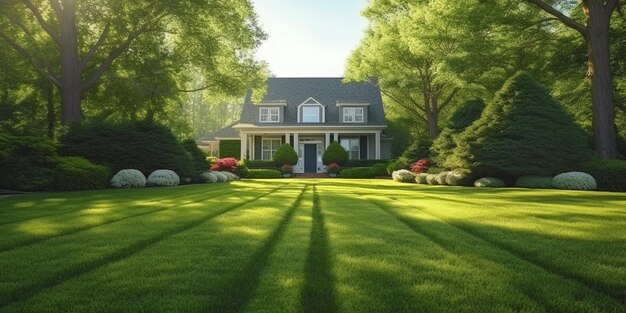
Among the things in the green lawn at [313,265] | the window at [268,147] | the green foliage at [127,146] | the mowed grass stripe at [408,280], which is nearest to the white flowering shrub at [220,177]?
the green foliage at [127,146]

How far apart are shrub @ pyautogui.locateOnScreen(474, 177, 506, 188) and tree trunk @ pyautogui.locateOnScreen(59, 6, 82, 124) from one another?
1590 cm

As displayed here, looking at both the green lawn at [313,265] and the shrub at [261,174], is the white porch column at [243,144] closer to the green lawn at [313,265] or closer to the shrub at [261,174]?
the shrub at [261,174]

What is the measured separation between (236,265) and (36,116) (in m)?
23.1

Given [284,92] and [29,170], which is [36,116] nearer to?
[29,170]

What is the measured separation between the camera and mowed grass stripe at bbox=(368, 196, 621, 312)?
2074 mm

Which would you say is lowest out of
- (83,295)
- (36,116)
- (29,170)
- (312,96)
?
(83,295)

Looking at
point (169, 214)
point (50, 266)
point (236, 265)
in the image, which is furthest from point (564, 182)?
point (50, 266)

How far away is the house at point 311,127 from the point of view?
1297 inches

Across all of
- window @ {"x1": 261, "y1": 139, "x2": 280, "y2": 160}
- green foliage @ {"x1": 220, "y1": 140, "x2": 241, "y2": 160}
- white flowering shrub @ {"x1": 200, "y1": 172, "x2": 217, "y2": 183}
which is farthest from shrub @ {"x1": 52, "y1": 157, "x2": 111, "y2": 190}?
window @ {"x1": 261, "y1": 139, "x2": 280, "y2": 160}

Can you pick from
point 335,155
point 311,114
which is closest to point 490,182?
point 335,155

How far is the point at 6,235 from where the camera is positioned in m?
4.12

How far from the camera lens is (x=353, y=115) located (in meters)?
34.6

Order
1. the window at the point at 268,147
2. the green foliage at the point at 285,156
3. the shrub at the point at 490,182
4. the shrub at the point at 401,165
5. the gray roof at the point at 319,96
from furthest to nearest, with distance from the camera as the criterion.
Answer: the gray roof at the point at 319,96 < the window at the point at 268,147 < the green foliage at the point at 285,156 < the shrub at the point at 401,165 < the shrub at the point at 490,182

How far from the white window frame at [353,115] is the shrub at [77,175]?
78.9 ft
